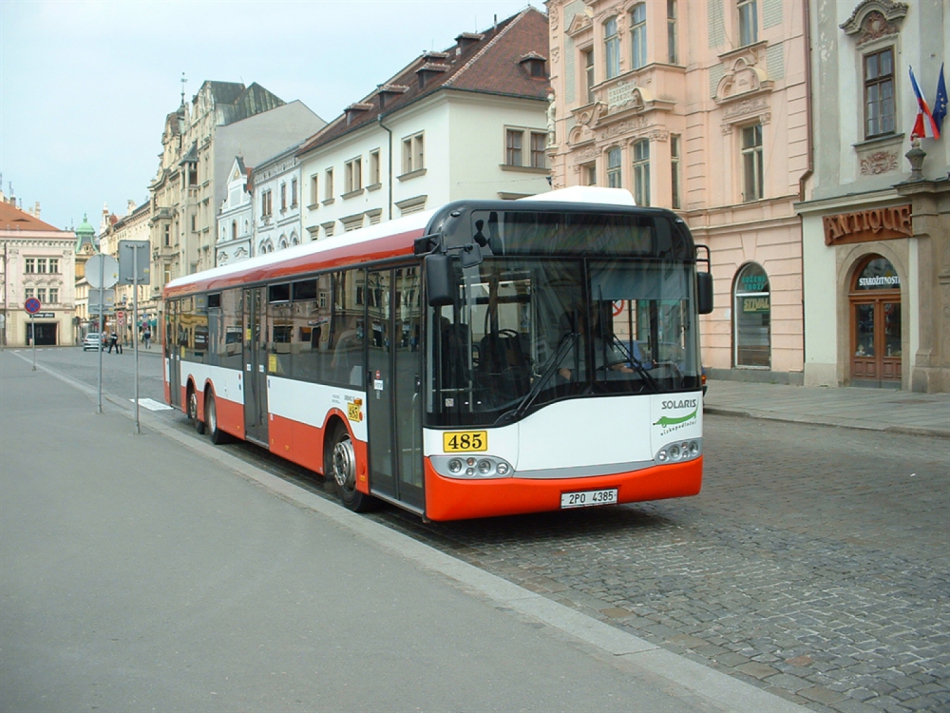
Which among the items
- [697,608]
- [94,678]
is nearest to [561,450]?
[697,608]

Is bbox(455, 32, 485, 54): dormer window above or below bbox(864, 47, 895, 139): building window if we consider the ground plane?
above

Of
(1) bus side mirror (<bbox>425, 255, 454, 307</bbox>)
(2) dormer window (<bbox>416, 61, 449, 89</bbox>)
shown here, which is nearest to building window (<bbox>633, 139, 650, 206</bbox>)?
(2) dormer window (<bbox>416, 61, 449, 89</bbox>)

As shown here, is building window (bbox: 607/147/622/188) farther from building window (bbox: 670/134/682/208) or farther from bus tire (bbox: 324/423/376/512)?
bus tire (bbox: 324/423/376/512)

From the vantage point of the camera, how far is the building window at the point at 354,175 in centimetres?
4697

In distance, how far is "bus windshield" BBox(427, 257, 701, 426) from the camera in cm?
722

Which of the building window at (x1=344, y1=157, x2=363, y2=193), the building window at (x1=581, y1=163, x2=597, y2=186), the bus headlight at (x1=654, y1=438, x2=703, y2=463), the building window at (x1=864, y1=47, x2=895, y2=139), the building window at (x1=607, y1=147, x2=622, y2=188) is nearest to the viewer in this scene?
the bus headlight at (x1=654, y1=438, x2=703, y2=463)

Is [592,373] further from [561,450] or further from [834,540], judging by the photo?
[834,540]

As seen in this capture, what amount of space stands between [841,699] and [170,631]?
338cm

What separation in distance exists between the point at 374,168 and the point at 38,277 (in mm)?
82116

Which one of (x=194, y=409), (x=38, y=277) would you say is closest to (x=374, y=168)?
(x=194, y=409)

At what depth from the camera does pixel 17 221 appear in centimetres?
11475

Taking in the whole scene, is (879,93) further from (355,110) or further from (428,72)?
(355,110)

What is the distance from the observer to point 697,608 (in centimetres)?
573

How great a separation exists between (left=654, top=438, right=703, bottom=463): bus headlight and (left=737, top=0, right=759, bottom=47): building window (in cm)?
2076
